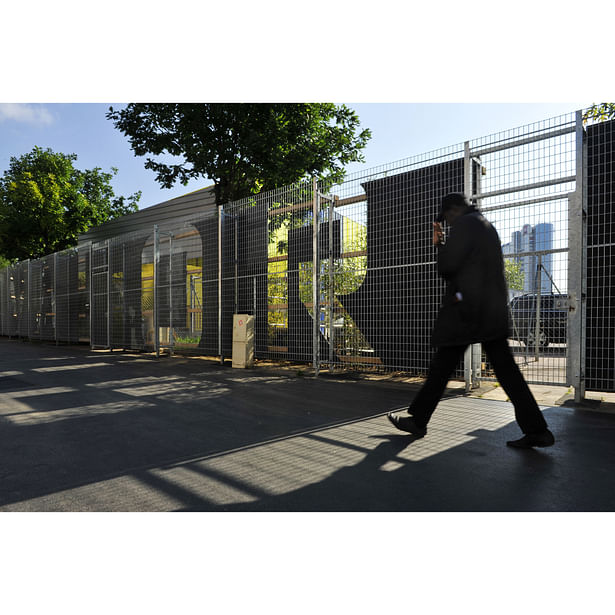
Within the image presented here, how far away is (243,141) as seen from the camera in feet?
40.1

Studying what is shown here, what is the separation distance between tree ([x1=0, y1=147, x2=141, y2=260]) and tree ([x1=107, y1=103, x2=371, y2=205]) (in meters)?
14.5

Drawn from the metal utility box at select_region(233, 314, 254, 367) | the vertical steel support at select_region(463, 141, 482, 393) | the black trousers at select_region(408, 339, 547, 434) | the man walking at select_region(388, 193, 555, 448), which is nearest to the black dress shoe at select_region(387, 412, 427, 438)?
the black trousers at select_region(408, 339, 547, 434)

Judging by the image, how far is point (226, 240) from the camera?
1080 centimetres

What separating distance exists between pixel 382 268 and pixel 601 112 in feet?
11.7

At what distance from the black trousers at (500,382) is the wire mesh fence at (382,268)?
205 centimetres

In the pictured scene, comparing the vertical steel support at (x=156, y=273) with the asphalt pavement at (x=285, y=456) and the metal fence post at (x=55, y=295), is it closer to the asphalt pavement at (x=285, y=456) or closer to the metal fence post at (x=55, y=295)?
the asphalt pavement at (x=285, y=456)

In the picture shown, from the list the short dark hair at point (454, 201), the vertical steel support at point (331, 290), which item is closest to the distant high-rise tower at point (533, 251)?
the short dark hair at point (454, 201)

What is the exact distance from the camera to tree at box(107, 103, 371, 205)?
12.2m

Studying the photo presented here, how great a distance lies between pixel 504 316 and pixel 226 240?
8312 millimetres

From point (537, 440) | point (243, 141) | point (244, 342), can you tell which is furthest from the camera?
point (243, 141)

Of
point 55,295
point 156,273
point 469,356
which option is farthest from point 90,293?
point 469,356

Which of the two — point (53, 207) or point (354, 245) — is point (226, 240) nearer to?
point (354, 245)

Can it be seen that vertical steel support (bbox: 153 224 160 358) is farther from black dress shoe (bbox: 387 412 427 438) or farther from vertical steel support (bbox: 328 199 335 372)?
black dress shoe (bbox: 387 412 427 438)

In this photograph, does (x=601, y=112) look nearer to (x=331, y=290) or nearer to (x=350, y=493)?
(x=331, y=290)
